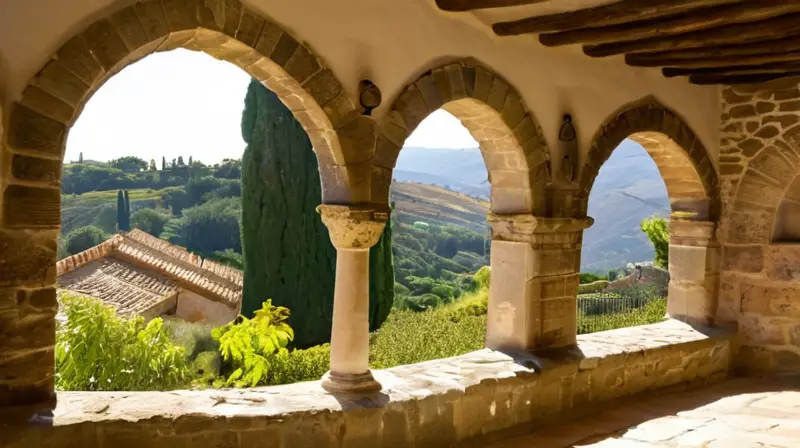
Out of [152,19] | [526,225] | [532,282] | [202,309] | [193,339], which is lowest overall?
[202,309]

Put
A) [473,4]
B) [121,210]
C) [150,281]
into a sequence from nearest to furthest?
[473,4], [150,281], [121,210]

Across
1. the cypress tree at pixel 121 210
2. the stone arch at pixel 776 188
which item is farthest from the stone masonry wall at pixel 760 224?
the cypress tree at pixel 121 210

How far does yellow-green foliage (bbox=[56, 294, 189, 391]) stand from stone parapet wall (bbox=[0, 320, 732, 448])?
6.45 ft

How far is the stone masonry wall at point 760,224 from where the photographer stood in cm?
603

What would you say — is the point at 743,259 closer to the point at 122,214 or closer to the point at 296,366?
the point at 296,366

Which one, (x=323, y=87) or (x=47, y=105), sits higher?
(x=323, y=87)

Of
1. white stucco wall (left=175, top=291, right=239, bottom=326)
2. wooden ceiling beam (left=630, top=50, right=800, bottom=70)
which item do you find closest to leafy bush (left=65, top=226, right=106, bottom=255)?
white stucco wall (left=175, top=291, right=239, bottom=326)

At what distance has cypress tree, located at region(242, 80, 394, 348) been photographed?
30.4 ft

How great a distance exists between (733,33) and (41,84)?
13.1ft

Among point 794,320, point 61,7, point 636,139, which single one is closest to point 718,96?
point 636,139

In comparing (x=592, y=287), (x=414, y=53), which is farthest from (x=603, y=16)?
(x=592, y=287)

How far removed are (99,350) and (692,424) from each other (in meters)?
4.10

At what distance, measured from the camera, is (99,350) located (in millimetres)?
4996

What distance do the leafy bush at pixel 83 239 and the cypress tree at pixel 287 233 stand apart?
40.0 feet
